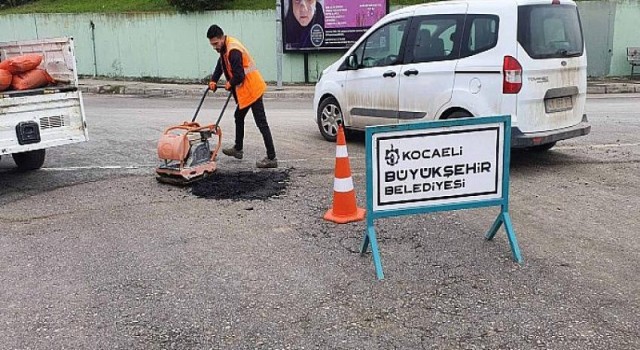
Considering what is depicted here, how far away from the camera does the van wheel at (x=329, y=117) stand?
30.5 ft

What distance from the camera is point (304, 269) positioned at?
4758mm

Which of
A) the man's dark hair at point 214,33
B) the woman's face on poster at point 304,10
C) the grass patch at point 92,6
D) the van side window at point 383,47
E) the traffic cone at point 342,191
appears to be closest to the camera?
the traffic cone at point 342,191

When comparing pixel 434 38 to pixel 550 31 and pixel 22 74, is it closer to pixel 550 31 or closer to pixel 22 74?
pixel 550 31

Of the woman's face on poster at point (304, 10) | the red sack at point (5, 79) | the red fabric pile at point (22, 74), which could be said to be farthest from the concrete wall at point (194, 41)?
the red sack at point (5, 79)

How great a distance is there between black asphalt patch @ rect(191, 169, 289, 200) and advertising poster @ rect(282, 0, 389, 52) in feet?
39.0

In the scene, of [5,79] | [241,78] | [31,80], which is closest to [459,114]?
[241,78]

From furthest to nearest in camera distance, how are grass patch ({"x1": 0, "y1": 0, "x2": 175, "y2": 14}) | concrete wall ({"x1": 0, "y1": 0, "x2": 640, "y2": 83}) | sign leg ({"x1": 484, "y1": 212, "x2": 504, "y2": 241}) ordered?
grass patch ({"x1": 0, "y1": 0, "x2": 175, "y2": 14}) → concrete wall ({"x1": 0, "y1": 0, "x2": 640, "y2": 83}) → sign leg ({"x1": 484, "y1": 212, "x2": 504, "y2": 241})

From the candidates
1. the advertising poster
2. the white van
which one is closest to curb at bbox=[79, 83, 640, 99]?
the advertising poster

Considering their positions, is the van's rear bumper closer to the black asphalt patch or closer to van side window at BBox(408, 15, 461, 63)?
van side window at BBox(408, 15, 461, 63)

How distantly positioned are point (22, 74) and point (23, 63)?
0.13 m

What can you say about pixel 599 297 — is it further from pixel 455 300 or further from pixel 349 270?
pixel 349 270

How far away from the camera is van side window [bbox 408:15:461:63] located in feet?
24.7

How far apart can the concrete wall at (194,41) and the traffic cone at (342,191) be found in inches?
555

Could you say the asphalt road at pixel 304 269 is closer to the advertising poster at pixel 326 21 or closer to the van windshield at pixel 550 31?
the van windshield at pixel 550 31
